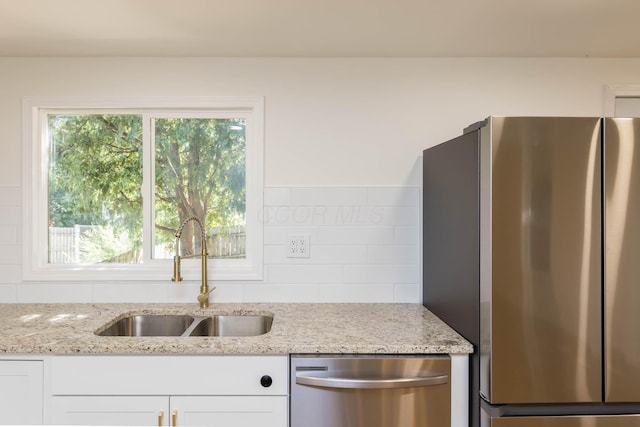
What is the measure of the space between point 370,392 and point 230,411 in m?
0.51

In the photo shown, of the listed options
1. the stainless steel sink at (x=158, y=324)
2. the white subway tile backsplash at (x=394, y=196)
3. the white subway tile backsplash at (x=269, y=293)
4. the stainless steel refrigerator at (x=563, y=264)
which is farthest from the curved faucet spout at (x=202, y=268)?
the stainless steel refrigerator at (x=563, y=264)

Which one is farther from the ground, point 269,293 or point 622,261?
point 622,261

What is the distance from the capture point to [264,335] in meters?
1.65

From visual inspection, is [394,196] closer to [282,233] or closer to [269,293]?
[282,233]

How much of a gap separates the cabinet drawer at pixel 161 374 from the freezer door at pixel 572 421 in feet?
2.50

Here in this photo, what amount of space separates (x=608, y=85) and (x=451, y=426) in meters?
1.83

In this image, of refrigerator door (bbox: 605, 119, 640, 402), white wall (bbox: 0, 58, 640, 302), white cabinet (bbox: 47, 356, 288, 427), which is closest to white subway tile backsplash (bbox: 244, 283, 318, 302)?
white wall (bbox: 0, 58, 640, 302)

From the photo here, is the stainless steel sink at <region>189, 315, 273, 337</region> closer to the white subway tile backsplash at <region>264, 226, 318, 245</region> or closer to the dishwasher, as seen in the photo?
the white subway tile backsplash at <region>264, 226, 318, 245</region>

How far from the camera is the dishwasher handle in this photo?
4.93 ft

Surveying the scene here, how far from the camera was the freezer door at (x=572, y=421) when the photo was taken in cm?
142

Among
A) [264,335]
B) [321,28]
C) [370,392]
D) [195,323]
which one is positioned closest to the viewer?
[370,392]

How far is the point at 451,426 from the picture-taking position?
5.08 feet

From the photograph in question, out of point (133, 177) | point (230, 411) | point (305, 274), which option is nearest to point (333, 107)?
point (305, 274)

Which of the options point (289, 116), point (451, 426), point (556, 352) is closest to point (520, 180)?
point (556, 352)
